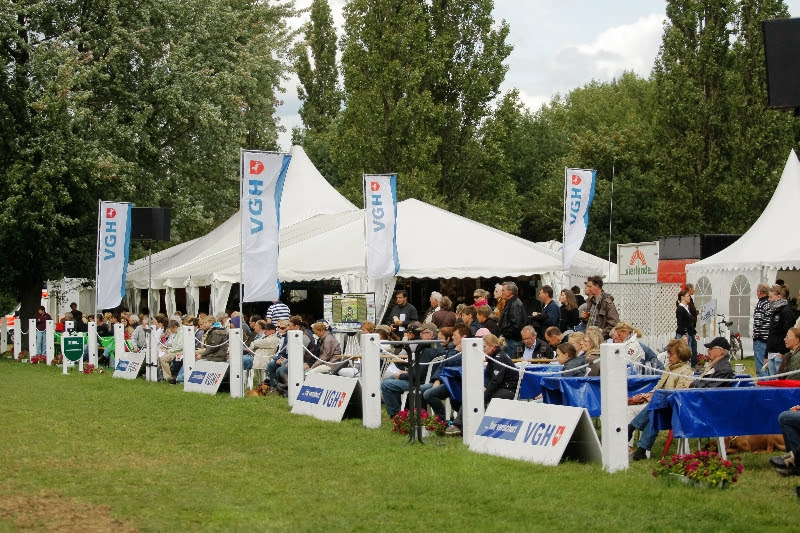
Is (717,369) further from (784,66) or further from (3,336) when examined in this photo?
(3,336)

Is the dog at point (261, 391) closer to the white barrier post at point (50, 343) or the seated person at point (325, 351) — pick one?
the seated person at point (325, 351)

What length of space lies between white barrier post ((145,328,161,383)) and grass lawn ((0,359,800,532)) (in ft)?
27.0

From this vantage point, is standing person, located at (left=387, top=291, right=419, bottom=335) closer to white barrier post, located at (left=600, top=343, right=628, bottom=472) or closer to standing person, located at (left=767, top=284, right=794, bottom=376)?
standing person, located at (left=767, top=284, right=794, bottom=376)

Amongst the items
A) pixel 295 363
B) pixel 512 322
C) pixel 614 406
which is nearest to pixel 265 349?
pixel 295 363

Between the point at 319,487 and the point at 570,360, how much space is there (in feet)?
12.8

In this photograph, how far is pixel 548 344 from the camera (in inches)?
566

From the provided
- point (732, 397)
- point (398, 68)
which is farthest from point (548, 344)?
point (398, 68)

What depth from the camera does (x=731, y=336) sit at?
80.5 ft

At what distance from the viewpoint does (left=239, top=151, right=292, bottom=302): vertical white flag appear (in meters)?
17.3

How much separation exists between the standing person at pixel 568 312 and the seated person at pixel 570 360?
5.17 metres

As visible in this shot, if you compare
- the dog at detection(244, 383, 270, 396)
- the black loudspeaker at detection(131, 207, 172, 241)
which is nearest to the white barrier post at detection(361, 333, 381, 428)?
the dog at detection(244, 383, 270, 396)

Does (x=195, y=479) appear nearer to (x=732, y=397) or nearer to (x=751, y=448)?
(x=732, y=397)

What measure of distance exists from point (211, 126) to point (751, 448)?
2397cm

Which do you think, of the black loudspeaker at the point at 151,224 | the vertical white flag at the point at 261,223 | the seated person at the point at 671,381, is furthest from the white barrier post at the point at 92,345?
the seated person at the point at 671,381
